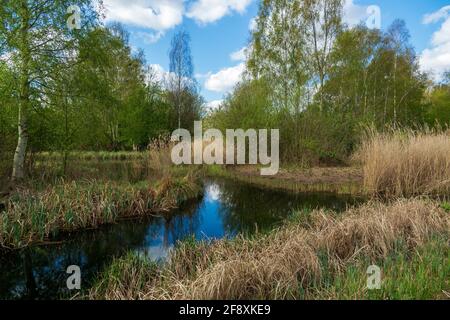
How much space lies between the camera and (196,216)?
21.2ft

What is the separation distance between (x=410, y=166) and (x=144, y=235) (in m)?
6.55

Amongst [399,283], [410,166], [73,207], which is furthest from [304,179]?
[399,283]

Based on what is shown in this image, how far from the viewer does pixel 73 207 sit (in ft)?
17.4

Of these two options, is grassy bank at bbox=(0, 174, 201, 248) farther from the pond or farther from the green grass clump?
the green grass clump

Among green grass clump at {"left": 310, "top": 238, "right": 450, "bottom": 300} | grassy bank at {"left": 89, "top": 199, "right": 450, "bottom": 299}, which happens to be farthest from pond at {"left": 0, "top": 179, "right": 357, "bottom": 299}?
green grass clump at {"left": 310, "top": 238, "right": 450, "bottom": 300}

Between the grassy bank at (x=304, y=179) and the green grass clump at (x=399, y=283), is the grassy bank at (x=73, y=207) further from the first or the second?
the green grass clump at (x=399, y=283)

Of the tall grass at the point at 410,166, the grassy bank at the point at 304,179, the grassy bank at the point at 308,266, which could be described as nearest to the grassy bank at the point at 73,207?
the grassy bank at the point at 308,266

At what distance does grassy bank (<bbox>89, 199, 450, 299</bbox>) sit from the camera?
8.21 feet

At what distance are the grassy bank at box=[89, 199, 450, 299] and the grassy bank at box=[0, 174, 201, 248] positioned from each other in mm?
2041

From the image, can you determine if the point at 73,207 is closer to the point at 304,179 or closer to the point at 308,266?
the point at 308,266

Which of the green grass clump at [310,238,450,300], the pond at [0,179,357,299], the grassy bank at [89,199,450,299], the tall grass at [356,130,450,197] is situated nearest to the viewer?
the green grass clump at [310,238,450,300]

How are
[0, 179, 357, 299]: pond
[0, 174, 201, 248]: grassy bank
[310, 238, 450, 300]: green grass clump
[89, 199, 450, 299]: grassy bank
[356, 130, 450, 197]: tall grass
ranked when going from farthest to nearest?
1. [356, 130, 450, 197]: tall grass
2. [0, 174, 201, 248]: grassy bank
3. [0, 179, 357, 299]: pond
4. [89, 199, 450, 299]: grassy bank
5. [310, 238, 450, 300]: green grass clump
